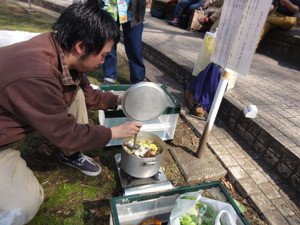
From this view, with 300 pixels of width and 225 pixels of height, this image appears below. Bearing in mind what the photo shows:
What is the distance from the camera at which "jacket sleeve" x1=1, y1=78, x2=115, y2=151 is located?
133 cm

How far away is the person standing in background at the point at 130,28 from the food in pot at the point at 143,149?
1964 mm

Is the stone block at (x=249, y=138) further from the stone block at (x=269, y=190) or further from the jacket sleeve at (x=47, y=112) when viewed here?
the jacket sleeve at (x=47, y=112)

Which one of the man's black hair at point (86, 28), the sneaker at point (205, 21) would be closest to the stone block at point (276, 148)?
the man's black hair at point (86, 28)

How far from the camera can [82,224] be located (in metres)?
1.93

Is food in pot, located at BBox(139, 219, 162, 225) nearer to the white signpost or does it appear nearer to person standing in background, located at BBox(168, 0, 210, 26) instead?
the white signpost

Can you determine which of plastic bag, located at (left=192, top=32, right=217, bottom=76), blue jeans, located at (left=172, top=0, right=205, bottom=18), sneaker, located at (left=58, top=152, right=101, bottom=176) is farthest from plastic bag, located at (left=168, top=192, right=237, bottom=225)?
blue jeans, located at (left=172, top=0, right=205, bottom=18)

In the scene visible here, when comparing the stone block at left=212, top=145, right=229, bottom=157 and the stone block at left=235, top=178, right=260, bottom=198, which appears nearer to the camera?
the stone block at left=235, top=178, right=260, bottom=198

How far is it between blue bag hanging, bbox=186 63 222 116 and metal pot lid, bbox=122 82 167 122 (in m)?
1.53

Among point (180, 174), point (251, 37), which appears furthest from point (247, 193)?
point (251, 37)

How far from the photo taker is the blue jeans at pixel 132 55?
367cm

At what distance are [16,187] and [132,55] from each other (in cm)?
291

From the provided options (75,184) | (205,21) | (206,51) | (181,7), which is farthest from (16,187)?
(181,7)

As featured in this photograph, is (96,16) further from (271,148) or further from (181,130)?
(271,148)

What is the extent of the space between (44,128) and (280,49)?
6.48 m
